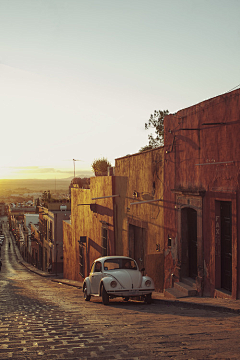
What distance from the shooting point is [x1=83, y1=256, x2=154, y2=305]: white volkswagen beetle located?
11.1 metres

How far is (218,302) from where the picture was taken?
30.4 ft

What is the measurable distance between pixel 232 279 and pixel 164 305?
2159 mm

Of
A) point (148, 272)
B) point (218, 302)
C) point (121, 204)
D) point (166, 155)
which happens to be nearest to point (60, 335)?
point (218, 302)

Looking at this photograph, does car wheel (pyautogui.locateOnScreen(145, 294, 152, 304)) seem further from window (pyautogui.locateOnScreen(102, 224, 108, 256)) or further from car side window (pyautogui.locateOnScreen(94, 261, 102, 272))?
window (pyautogui.locateOnScreen(102, 224, 108, 256))

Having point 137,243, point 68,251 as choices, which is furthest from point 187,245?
point 68,251

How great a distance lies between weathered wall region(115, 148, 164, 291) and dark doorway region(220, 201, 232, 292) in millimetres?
3777

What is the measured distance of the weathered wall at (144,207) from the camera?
14422mm

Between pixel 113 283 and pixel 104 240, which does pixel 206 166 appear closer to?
pixel 113 283

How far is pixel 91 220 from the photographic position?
914 inches

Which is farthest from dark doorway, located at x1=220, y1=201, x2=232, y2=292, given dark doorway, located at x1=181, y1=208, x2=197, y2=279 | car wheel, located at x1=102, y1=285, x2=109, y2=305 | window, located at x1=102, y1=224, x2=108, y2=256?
window, located at x1=102, y1=224, x2=108, y2=256

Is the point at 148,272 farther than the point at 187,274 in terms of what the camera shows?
Yes

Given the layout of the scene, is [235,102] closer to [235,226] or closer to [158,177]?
[235,226]

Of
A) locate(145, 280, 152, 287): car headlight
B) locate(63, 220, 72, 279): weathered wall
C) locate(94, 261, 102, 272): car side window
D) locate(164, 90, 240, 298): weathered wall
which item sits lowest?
locate(63, 220, 72, 279): weathered wall

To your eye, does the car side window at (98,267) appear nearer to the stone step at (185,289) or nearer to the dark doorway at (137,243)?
the stone step at (185,289)
